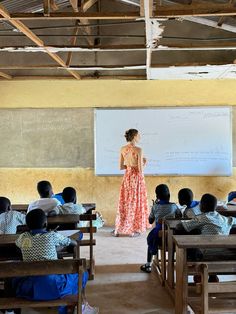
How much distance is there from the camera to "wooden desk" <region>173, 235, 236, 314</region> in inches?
120

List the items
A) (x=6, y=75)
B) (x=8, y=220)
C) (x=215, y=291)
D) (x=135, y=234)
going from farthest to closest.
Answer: (x=6, y=75), (x=135, y=234), (x=8, y=220), (x=215, y=291)

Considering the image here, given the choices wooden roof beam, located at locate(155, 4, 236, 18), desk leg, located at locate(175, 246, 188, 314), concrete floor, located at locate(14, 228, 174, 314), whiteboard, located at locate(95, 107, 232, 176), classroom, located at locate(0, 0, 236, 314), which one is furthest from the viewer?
whiteboard, located at locate(95, 107, 232, 176)

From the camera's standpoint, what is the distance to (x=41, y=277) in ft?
9.44

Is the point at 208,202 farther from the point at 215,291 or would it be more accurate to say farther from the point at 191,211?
the point at 215,291

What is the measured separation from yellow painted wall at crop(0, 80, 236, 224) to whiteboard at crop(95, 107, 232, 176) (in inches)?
5.3

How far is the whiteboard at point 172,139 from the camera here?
7.27 m

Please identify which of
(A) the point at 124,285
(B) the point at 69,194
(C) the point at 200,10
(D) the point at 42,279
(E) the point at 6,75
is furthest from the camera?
(E) the point at 6,75

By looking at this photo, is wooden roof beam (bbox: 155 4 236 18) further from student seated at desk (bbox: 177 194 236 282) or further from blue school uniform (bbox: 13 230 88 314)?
blue school uniform (bbox: 13 230 88 314)

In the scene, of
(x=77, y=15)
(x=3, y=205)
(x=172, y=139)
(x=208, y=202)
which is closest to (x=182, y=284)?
(x=208, y=202)

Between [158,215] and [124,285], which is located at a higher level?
[158,215]

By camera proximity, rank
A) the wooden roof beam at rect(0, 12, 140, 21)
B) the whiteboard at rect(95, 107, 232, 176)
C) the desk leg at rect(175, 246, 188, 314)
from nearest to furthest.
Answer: the desk leg at rect(175, 246, 188, 314), the wooden roof beam at rect(0, 12, 140, 21), the whiteboard at rect(95, 107, 232, 176)

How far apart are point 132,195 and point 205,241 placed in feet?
11.1

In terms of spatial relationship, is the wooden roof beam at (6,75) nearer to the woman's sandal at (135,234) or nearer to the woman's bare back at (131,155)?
the woman's bare back at (131,155)

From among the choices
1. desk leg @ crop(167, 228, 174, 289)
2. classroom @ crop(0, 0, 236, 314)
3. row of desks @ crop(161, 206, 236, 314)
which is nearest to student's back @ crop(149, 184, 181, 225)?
desk leg @ crop(167, 228, 174, 289)
